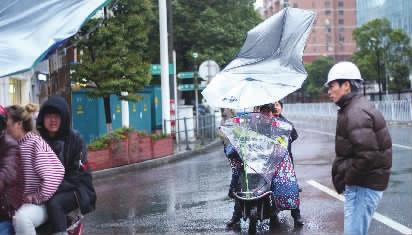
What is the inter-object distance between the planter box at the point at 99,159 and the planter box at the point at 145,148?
1733mm

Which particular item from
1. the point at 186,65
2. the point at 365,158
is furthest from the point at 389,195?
the point at 186,65

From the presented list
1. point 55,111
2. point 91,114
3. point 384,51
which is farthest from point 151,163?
point 384,51

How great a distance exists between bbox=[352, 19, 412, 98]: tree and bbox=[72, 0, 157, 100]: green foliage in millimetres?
38032

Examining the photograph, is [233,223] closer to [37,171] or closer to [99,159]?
[37,171]

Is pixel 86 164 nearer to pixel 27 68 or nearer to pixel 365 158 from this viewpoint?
pixel 27 68

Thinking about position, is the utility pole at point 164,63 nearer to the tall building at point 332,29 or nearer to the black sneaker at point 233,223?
the black sneaker at point 233,223

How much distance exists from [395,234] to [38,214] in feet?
15.2

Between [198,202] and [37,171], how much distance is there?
6.20 meters

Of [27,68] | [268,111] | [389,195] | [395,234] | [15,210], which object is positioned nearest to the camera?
[27,68]

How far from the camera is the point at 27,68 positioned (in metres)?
4.50

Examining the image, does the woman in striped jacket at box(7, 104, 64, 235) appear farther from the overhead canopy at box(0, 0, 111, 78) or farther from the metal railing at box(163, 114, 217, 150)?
the metal railing at box(163, 114, 217, 150)

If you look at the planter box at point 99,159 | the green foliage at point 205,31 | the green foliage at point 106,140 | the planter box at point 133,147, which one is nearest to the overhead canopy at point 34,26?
the planter box at point 99,159

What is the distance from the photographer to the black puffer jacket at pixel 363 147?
5336 mm

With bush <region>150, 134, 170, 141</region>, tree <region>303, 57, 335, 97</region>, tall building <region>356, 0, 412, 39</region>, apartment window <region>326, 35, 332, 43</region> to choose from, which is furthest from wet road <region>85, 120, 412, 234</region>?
apartment window <region>326, 35, 332, 43</region>
